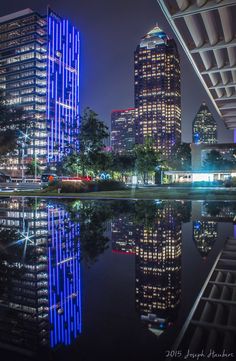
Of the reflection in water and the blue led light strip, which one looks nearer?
the reflection in water

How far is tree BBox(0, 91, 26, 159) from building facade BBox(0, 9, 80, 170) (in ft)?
344

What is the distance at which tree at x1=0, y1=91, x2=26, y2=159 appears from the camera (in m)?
35.3

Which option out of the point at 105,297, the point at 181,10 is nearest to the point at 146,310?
the point at 105,297

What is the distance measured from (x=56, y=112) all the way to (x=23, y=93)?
1723cm

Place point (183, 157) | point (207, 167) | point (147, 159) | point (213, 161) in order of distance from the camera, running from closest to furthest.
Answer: point (147, 159), point (207, 167), point (213, 161), point (183, 157)

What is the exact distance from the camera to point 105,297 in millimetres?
4441

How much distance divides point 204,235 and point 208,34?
20.3 ft

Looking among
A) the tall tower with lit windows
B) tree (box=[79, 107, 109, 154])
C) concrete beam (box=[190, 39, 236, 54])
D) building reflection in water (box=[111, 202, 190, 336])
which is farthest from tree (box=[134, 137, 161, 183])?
the tall tower with lit windows

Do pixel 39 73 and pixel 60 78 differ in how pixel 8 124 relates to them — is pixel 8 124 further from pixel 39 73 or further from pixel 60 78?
pixel 60 78

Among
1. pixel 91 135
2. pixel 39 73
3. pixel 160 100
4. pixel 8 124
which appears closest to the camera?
pixel 8 124

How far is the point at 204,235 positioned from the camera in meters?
9.12

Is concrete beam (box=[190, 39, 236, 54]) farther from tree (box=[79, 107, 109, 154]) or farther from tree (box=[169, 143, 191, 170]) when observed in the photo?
tree (box=[169, 143, 191, 170])

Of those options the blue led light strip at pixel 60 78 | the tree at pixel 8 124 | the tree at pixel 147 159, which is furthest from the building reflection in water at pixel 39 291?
the blue led light strip at pixel 60 78

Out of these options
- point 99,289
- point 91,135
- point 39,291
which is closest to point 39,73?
point 91,135
